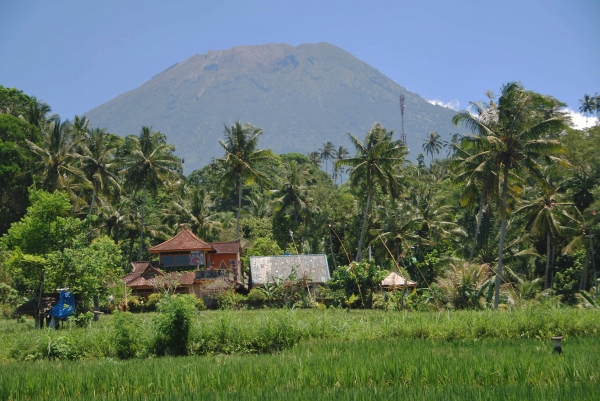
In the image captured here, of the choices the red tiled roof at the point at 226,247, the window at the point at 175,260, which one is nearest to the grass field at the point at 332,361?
the window at the point at 175,260

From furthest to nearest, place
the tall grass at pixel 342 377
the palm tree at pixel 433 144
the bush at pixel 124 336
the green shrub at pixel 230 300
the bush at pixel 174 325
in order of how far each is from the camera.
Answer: the palm tree at pixel 433 144, the green shrub at pixel 230 300, the bush at pixel 124 336, the bush at pixel 174 325, the tall grass at pixel 342 377

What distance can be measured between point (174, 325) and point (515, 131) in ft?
60.9

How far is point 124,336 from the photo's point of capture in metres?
14.5

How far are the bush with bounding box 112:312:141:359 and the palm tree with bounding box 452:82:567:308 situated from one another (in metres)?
16.3

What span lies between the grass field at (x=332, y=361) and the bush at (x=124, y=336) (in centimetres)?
14

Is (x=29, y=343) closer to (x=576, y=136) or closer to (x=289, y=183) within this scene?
(x=289, y=183)

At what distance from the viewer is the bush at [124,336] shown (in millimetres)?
14367

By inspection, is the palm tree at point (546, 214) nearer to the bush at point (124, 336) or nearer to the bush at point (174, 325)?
the bush at point (174, 325)

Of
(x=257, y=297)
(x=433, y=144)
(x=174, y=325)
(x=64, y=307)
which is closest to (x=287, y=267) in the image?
(x=257, y=297)

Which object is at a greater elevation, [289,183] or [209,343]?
[289,183]

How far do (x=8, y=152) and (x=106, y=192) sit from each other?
709cm

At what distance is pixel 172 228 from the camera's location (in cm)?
4838

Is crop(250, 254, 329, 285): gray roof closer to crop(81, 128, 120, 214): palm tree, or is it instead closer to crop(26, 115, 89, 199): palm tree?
crop(81, 128, 120, 214): palm tree

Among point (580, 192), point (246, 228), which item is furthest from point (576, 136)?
point (246, 228)
